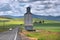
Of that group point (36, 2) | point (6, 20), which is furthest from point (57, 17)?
point (6, 20)

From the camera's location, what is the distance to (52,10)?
1583 centimetres

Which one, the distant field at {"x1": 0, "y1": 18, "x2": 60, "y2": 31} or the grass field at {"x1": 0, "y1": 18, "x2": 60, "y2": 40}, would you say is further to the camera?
the distant field at {"x1": 0, "y1": 18, "x2": 60, "y2": 31}

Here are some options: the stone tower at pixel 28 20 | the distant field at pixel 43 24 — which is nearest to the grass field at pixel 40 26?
the distant field at pixel 43 24

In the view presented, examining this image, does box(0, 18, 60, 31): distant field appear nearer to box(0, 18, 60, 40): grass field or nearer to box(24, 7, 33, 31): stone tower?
box(0, 18, 60, 40): grass field

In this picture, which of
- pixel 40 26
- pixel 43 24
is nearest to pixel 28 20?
pixel 40 26

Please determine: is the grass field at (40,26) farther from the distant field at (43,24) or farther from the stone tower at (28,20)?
the stone tower at (28,20)

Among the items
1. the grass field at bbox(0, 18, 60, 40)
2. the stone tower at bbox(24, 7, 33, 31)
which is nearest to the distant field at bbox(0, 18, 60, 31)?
the grass field at bbox(0, 18, 60, 40)

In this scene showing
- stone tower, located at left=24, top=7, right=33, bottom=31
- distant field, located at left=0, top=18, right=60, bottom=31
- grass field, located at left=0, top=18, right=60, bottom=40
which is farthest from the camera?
stone tower, located at left=24, top=7, right=33, bottom=31

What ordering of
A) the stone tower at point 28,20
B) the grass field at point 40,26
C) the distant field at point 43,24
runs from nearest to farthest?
the grass field at point 40,26 < the distant field at point 43,24 < the stone tower at point 28,20

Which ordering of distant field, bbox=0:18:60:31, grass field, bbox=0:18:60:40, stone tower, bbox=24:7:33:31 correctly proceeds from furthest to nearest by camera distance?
stone tower, bbox=24:7:33:31
distant field, bbox=0:18:60:31
grass field, bbox=0:18:60:40

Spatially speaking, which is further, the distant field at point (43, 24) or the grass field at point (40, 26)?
the distant field at point (43, 24)

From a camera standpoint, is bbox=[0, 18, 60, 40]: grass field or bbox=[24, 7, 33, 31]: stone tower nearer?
bbox=[0, 18, 60, 40]: grass field

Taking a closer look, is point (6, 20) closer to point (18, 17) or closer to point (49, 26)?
point (18, 17)

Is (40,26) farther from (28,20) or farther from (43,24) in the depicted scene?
(28,20)
